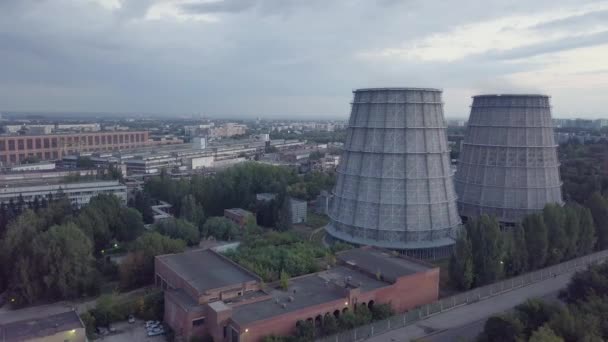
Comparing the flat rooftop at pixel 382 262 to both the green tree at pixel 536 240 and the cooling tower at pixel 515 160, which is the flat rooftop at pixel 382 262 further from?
the cooling tower at pixel 515 160

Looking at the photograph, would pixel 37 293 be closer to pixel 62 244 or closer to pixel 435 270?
pixel 62 244

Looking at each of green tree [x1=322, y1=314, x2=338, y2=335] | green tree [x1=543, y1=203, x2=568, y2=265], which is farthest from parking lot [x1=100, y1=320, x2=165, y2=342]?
green tree [x1=543, y1=203, x2=568, y2=265]

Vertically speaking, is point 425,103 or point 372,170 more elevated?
point 425,103

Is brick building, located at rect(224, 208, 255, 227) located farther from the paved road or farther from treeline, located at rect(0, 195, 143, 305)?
the paved road

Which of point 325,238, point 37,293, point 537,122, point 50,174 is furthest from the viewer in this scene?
point 50,174

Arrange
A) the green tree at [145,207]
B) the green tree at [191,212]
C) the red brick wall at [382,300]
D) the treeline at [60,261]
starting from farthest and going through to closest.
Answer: the green tree at [145,207]
the green tree at [191,212]
the treeline at [60,261]
the red brick wall at [382,300]

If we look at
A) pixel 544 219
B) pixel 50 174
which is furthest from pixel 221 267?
pixel 50 174

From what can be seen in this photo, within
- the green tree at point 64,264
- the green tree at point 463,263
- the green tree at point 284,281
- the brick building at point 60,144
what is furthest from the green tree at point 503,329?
the brick building at point 60,144
